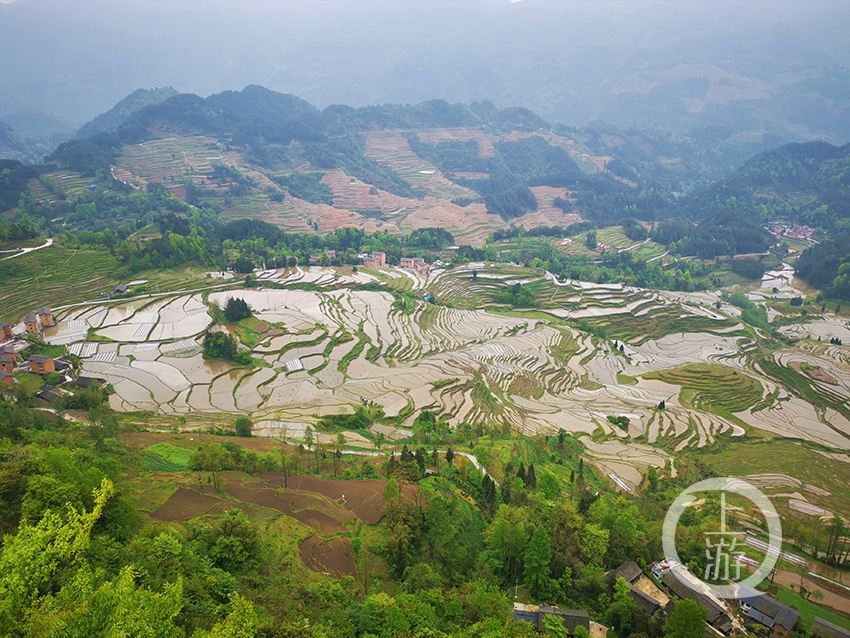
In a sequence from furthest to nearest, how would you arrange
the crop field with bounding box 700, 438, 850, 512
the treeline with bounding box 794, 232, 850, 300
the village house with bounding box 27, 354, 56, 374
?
the treeline with bounding box 794, 232, 850, 300 → the village house with bounding box 27, 354, 56, 374 → the crop field with bounding box 700, 438, 850, 512

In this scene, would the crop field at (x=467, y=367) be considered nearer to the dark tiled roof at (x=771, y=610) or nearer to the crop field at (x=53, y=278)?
the crop field at (x=53, y=278)

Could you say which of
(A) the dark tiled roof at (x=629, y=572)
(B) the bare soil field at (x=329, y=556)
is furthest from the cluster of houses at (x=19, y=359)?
(A) the dark tiled roof at (x=629, y=572)

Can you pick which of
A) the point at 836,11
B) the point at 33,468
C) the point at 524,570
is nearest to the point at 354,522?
the point at 524,570

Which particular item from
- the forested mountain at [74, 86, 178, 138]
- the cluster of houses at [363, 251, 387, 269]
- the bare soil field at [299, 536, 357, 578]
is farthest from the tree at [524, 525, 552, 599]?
the forested mountain at [74, 86, 178, 138]

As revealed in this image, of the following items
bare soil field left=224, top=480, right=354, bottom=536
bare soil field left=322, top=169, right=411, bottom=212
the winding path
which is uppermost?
bare soil field left=322, top=169, right=411, bottom=212

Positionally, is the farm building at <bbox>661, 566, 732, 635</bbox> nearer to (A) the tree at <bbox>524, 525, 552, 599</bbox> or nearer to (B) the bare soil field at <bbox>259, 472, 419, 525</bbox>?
(A) the tree at <bbox>524, 525, 552, 599</bbox>

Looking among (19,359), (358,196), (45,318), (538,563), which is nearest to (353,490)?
(538,563)

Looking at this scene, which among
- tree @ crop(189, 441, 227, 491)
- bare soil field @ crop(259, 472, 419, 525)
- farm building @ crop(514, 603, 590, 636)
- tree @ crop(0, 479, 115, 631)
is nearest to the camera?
tree @ crop(0, 479, 115, 631)
